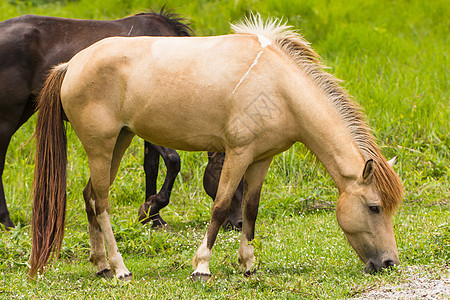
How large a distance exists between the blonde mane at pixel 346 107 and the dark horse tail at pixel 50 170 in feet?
5.80

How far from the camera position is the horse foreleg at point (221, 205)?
4.65 meters

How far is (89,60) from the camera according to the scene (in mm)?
4926

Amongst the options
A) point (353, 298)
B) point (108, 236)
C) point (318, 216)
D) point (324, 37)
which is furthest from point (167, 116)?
point (324, 37)

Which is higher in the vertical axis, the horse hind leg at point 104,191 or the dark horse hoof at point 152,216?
the horse hind leg at point 104,191

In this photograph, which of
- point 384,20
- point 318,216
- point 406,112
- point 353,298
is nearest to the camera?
point 353,298

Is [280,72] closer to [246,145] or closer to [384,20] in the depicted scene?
[246,145]

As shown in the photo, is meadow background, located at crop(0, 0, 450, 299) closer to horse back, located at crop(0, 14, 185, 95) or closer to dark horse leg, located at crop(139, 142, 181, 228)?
dark horse leg, located at crop(139, 142, 181, 228)

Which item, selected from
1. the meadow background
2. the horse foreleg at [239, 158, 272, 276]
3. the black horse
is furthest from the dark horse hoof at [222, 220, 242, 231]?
the horse foreleg at [239, 158, 272, 276]

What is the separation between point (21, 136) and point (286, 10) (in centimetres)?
565

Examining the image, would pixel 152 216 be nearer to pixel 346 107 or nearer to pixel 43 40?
pixel 43 40

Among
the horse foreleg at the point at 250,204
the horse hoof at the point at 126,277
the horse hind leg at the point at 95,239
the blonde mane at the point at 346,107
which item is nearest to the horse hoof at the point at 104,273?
the horse hind leg at the point at 95,239

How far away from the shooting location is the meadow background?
15.1ft

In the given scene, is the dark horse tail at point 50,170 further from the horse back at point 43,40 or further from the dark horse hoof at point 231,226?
the dark horse hoof at point 231,226

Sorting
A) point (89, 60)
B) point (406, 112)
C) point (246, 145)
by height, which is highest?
point (89, 60)
